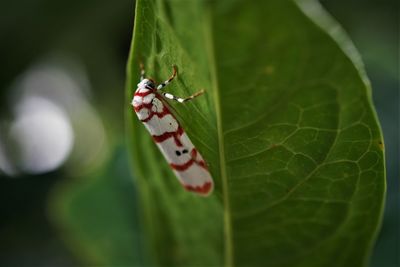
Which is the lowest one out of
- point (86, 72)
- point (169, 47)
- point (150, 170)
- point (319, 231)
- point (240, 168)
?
point (319, 231)

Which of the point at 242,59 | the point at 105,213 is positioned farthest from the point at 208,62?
the point at 105,213

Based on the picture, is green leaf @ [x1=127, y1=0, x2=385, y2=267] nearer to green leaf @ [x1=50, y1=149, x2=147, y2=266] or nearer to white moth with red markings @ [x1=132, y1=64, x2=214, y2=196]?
white moth with red markings @ [x1=132, y1=64, x2=214, y2=196]

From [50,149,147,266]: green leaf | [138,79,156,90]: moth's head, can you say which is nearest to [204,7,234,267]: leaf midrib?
[138,79,156,90]: moth's head

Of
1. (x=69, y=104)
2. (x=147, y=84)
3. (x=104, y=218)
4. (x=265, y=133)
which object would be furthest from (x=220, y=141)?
(x=69, y=104)

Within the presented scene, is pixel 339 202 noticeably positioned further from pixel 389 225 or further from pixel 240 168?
pixel 389 225

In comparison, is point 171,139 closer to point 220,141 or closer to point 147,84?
point 147,84

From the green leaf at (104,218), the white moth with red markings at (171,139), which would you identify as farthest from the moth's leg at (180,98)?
the green leaf at (104,218)

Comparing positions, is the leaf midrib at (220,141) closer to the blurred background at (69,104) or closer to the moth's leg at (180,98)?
the moth's leg at (180,98)
